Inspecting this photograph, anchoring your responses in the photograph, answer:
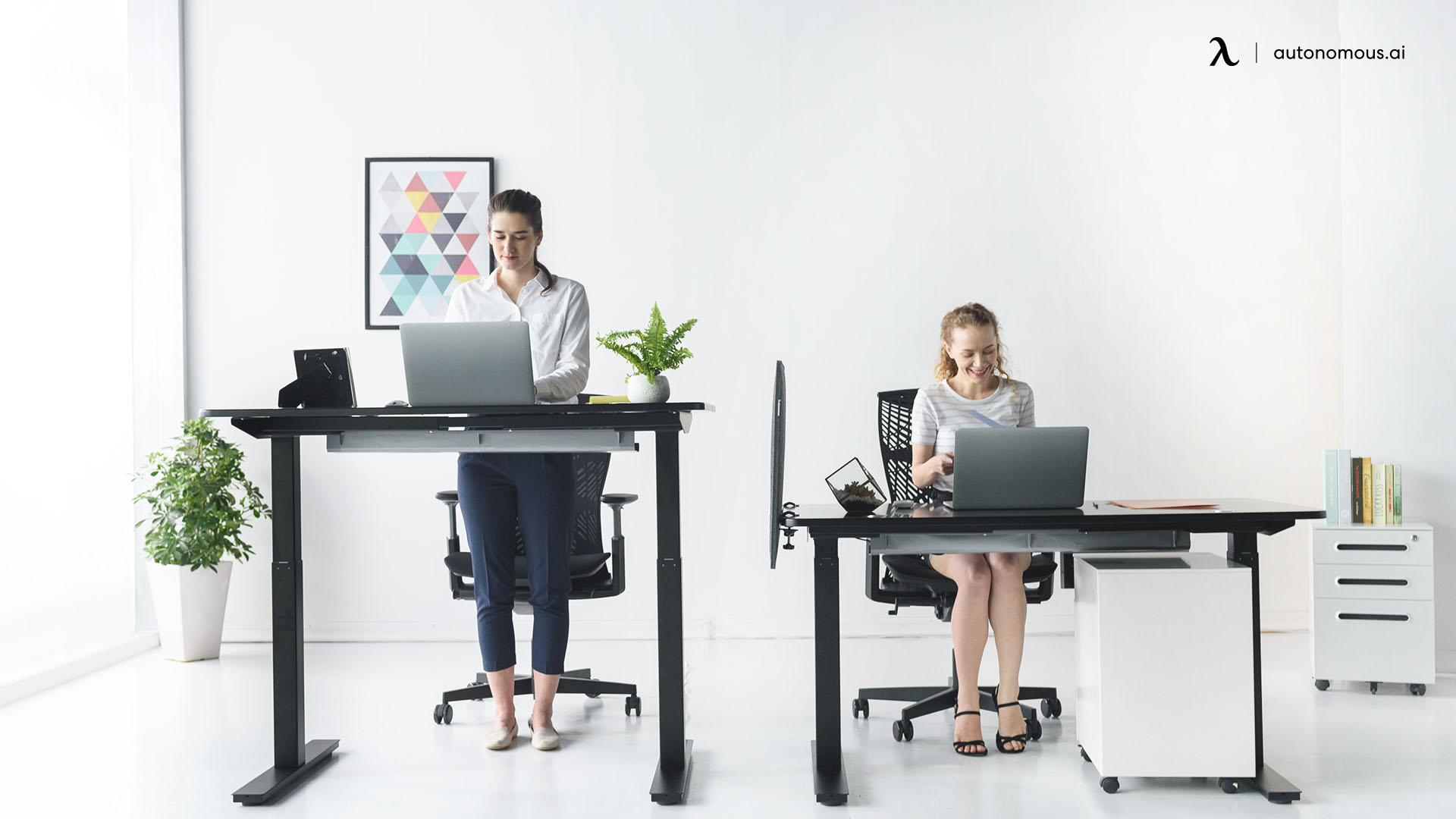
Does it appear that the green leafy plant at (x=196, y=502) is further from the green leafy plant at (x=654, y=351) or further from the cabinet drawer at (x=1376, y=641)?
the cabinet drawer at (x=1376, y=641)

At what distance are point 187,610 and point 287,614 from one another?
1.87 metres

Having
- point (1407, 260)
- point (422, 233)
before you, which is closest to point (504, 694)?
point (422, 233)

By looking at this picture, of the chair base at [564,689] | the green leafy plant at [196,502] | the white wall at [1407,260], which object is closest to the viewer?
the chair base at [564,689]

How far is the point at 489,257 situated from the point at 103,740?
2.33m

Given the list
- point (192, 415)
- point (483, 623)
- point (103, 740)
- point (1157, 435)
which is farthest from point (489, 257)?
point (1157, 435)

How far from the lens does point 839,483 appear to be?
98.6 inches

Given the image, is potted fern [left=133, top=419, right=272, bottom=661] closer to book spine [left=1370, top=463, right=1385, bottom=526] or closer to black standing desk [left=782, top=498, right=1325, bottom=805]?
black standing desk [left=782, top=498, right=1325, bottom=805]

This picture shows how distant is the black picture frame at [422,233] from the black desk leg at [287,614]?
73.4 inches

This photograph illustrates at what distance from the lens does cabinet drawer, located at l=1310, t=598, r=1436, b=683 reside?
3.30m

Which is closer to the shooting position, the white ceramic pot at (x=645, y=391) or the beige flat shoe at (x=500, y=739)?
the white ceramic pot at (x=645, y=391)

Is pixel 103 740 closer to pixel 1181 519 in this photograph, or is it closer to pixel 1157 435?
pixel 1181 519

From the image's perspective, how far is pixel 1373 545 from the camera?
3.40 metres

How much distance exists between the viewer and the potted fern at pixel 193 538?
398 centimetres

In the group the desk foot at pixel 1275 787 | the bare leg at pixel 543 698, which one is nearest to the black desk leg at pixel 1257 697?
the desk foot at pixel 1275 787
